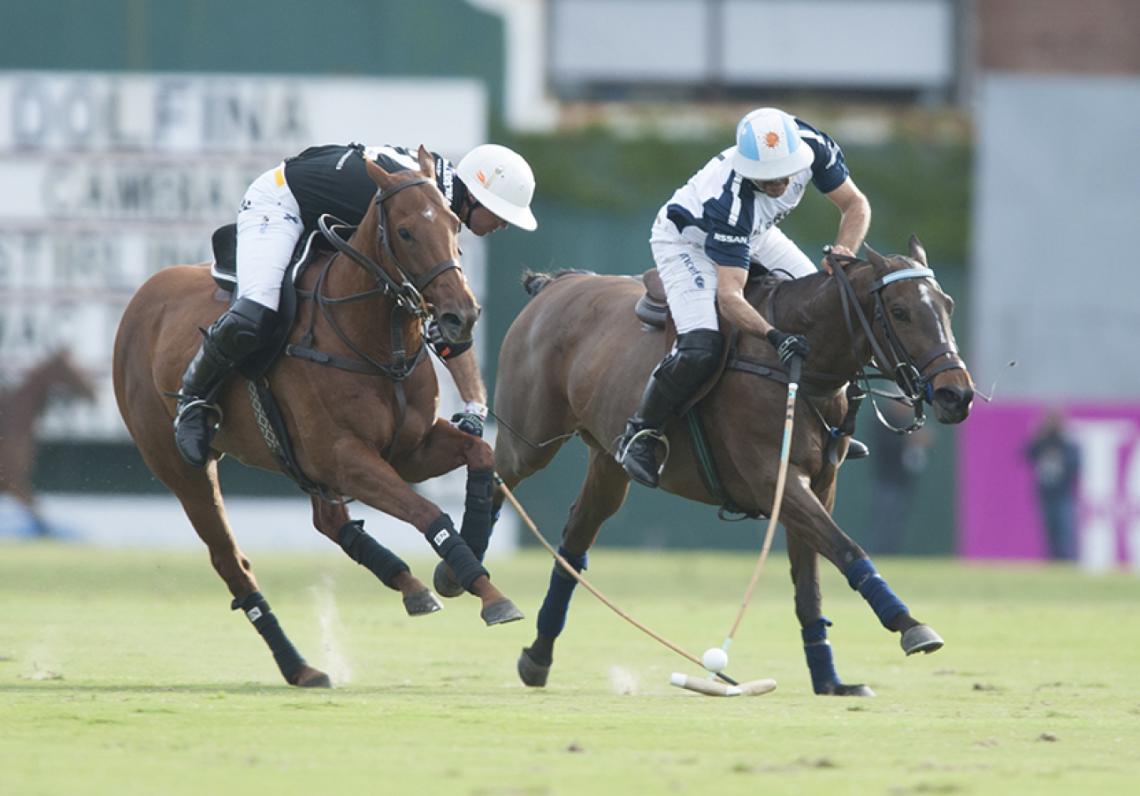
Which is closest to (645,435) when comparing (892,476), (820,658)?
(820,658)

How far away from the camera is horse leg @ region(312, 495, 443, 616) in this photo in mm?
8995

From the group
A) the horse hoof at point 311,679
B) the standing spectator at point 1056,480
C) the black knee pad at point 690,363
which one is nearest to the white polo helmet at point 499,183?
the black knee pad at point 690,363

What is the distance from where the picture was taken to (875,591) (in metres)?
8.61

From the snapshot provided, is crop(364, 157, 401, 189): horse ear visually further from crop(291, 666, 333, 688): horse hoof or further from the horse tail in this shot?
the horse tail

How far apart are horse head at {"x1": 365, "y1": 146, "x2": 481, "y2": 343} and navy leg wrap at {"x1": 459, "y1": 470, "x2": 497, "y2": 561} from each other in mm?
856

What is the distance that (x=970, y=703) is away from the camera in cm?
Result: 906

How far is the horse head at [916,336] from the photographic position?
8930mm

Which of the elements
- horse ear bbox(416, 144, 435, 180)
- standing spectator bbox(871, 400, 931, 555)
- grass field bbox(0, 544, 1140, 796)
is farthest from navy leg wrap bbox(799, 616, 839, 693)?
standing spectator bbox(871, 400, 931, 555)

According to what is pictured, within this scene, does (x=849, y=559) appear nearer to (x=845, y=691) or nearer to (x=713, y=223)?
(x=845, y=691)

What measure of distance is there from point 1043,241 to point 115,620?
1604 centimetres

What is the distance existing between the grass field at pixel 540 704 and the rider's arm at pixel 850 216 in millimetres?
2117

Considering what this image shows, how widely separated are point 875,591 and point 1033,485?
15.1 meters

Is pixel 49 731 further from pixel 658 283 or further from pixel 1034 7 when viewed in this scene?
pixel 1034 7

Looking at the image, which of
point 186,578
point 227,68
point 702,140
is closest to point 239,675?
point 186,578
